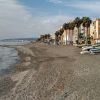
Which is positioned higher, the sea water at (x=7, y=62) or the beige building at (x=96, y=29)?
the beige building at (x=96, y=29)

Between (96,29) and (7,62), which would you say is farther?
(96,29)

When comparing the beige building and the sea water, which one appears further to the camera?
the beige building

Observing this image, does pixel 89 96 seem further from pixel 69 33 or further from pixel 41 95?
pixel 69 33

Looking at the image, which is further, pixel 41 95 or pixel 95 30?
pixel 95 30

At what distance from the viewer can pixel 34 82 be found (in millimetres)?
25312

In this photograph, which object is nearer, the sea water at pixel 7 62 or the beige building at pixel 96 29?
the sea water at pixel 7 62

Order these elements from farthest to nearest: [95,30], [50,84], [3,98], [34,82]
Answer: [95,30], [34,82], [50,84], [3,98]

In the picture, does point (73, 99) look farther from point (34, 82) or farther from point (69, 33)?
point (69, 33)

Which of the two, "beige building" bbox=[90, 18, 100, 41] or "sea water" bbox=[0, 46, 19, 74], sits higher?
"beige building" bbox=[90, 18, 100, 41]

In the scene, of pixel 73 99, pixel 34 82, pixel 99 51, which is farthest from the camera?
pixel 99 51

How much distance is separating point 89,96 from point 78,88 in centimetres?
302

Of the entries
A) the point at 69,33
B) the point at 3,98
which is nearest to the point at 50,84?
the point at 3,98

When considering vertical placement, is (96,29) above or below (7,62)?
above

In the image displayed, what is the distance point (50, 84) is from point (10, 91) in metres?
3.62
